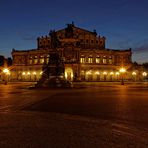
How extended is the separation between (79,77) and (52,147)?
284 ft

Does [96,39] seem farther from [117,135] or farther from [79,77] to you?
[117,135]

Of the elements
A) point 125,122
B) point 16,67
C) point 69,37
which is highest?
point 69,37

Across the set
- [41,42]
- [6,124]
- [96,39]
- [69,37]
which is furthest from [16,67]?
[6,124]

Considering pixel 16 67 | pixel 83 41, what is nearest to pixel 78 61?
pixel 83 41

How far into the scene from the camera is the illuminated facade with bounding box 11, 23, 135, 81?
3762 inches

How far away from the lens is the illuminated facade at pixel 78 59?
95.6m

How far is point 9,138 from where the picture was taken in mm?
6797

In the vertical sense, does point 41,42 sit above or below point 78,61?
above

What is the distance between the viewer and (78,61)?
95.3m

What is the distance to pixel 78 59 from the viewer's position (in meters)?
96.5

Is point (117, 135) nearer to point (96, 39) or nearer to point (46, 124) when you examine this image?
point (46, 124)

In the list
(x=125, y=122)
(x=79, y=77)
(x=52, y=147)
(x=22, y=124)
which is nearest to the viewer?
(x=52, y=147)

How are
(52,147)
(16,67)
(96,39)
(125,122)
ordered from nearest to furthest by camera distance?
1. (52,147)
2. (125,122)
3. (16,67)
4. (96,39)

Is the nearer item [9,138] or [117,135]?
[9,138]
